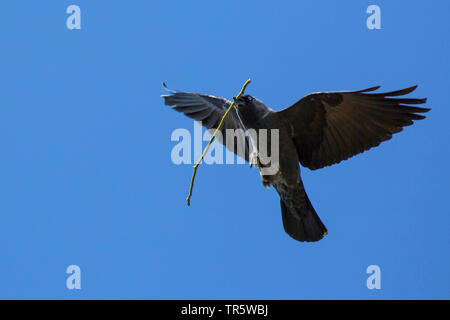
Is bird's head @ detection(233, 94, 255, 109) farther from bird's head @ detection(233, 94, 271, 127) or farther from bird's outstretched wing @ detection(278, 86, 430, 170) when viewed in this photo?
bird's outstretched wing @ detection(278, 86, 430, 170)

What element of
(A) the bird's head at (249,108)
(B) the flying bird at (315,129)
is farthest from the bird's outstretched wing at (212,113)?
(A) the bird's head at (249,108)

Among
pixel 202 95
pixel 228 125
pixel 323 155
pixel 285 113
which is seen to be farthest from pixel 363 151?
pixel 202 95

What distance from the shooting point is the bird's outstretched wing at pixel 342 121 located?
19.6ft

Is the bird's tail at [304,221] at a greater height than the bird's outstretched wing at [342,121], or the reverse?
the bird's outstretched wing at [342,121]

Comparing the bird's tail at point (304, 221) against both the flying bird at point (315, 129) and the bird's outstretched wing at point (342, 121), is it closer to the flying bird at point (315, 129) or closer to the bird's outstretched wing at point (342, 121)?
the flying bird at point (315, 129)

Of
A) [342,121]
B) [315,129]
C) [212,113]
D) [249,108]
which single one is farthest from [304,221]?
[212,113]

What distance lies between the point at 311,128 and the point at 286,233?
1.20 meters

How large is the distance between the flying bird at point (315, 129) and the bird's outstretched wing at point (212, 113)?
0.11 metres

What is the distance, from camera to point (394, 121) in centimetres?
599

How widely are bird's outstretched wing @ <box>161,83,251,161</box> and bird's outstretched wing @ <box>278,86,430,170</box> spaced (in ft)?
2.33

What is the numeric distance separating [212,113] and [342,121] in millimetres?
1580

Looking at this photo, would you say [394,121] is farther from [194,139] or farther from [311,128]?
[194,139]

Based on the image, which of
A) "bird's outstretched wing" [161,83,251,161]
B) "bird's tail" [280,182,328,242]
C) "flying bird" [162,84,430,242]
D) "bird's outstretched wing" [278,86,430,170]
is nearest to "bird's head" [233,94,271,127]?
"flying bird" [162,84,430,242]

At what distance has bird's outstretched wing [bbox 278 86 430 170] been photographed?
5980 millimetres
